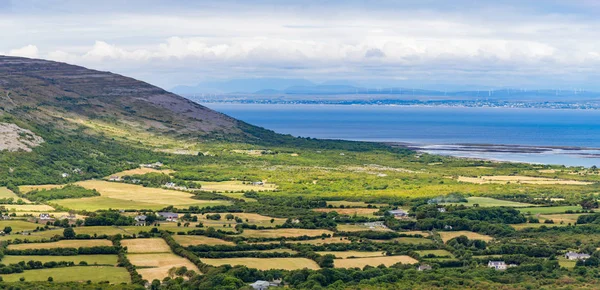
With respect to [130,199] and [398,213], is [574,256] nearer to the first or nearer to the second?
[398,213]

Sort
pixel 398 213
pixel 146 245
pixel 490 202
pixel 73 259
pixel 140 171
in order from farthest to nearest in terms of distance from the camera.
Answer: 1. pixel 140 171
2. pixel 490 202
3. pixel 398 213
4. pixel 146 245
5. pixel 73 259

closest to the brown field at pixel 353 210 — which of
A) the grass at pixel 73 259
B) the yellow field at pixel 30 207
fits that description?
the yellow field at pixel 30 207

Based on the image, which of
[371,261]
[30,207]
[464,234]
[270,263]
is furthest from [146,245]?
[30,207]

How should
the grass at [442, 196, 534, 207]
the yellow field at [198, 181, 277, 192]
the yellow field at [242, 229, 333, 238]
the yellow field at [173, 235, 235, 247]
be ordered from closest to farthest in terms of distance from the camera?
the yellow field at [173, 235, 235, 247] → the yellow field at [242, 229, 333, 238] → the grass at [442, 196, 534, 207] → the yellow field at [198, 181, 277, 192]

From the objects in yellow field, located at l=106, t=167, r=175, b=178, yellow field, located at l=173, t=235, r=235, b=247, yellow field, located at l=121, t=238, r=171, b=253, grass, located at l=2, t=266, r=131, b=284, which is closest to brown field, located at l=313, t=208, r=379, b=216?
yellow field, located at l=173, t=235, r=235, b=247

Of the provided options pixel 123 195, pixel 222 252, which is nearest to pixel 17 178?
pixel 123 195

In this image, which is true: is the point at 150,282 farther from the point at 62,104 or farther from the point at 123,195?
the point at 62,104

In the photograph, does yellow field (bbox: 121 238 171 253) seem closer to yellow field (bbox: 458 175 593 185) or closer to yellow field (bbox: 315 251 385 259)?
yellow field (bbox: 315 251 385 259)
